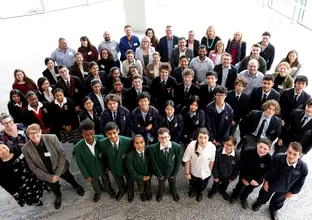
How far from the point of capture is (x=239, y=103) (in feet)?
13.2

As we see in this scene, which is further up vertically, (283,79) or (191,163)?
(283,79)

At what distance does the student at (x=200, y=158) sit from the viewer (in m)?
3.16

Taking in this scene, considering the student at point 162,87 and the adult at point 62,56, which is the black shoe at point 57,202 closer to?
the student at point 162,87

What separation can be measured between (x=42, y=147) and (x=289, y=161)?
9.92 ft

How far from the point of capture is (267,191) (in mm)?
3213

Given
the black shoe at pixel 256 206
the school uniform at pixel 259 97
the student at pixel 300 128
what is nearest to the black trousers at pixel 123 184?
the black shoe at pixel 256 206

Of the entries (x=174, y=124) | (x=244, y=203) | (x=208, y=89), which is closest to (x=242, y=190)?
(x=244, y=203)

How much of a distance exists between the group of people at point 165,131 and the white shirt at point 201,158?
0.05 feet

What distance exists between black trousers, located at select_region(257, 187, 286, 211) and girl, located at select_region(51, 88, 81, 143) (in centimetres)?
311

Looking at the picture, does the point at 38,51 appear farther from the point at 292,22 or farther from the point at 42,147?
the point at 292,22

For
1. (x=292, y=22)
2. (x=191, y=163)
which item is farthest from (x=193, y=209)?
(x=292, y=22)

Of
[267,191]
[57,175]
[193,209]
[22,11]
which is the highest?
[22,11]

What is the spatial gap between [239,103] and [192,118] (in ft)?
2.69

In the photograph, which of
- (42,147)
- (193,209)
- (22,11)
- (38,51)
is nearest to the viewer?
(42,147)
